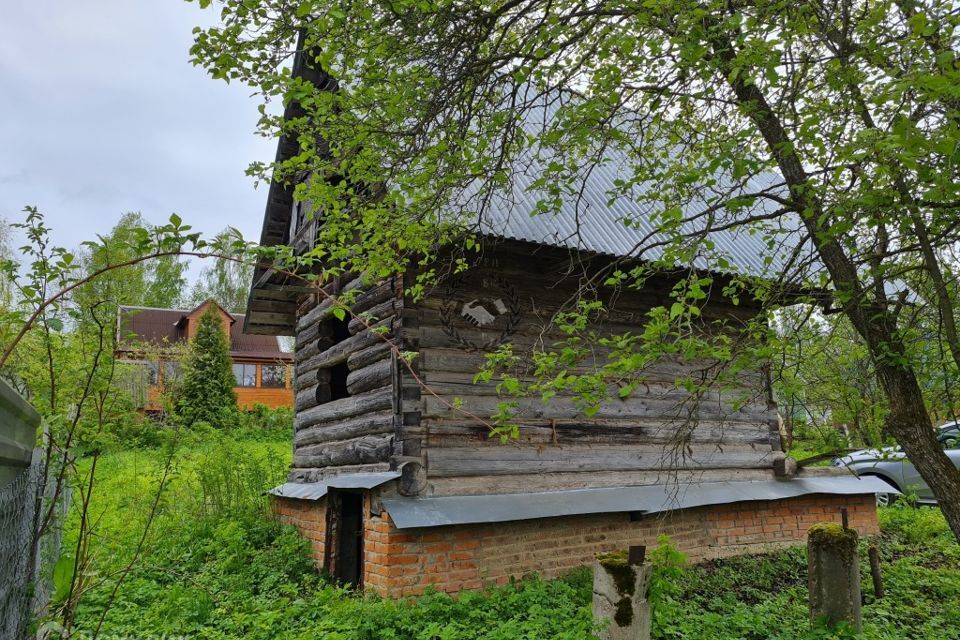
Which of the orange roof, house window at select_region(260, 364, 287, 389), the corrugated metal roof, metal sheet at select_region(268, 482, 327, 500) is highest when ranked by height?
the orange roof

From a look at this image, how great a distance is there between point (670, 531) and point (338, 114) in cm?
600

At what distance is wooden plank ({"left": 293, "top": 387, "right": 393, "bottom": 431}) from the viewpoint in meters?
7.06

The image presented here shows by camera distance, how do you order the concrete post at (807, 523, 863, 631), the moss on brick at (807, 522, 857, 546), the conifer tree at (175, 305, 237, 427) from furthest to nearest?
1. the conifer tree at (175, 305, 237, 427)
2. the moss on brick at (807, 522, 857, 546)
3. the concrete post at (807, 523, 863, 631)

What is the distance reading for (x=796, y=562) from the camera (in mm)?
8383

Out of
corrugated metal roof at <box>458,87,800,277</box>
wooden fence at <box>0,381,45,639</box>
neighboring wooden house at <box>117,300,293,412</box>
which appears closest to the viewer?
wooden fence at <box>0,381,45,639</box>

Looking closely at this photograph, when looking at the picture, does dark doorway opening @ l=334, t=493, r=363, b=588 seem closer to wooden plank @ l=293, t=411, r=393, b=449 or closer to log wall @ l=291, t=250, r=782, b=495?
log wall @ l=291, t=250, r=782, b=495

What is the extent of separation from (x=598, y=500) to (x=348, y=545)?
2.89 meters

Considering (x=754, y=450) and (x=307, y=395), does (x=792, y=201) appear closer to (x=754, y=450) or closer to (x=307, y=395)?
(x=754, y=450)

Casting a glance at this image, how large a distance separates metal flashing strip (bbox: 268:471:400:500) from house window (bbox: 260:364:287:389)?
20970 mm

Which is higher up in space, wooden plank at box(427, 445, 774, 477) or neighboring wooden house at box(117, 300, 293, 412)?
neighboring wooden house at box(117, 300, 293, 412)

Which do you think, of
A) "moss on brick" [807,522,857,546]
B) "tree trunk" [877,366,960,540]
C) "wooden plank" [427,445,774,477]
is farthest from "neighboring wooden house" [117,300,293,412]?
"tree trunk" [877,366,960,540]

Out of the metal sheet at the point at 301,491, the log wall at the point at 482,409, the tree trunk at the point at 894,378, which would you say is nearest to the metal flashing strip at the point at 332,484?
the metal sheet at the point at 301,491

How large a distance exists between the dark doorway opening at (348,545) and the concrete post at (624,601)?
3550 millimetres

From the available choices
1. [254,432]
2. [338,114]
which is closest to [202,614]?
[338,114]
